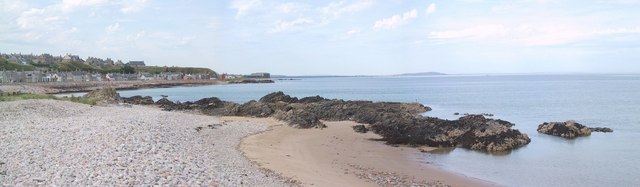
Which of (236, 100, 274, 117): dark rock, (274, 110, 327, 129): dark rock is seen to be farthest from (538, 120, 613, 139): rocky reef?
(236, 100, 274, 117): dark rock

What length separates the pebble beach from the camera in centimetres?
986

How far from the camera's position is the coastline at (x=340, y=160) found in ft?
47.4

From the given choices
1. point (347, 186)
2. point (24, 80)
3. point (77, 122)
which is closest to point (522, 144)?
point (347, 186)

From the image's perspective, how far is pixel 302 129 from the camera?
2753cm

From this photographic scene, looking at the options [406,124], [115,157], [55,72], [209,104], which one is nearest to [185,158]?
→ [115,157]

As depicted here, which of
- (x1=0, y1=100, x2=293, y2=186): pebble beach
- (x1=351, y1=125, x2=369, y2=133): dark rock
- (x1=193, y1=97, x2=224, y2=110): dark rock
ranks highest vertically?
(x1=0, y1=100, x2=293, y2=186): pebble beach

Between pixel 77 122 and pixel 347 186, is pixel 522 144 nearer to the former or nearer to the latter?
pixel 347 186

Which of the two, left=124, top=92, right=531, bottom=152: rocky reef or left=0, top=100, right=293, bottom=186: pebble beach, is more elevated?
left=0, top=100, right=293, bottom=186: pebble beach

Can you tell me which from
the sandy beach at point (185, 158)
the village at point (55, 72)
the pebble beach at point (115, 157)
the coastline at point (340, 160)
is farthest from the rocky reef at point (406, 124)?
the village at point (55, 72)

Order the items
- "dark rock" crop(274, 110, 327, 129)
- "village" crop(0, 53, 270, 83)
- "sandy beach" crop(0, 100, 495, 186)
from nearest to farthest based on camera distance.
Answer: "sandy beach" crop(0, 100, 495, 186) → "dark rock" crop(274, 110, 327, 129) → "village" crop(0, 53, 270, 83)

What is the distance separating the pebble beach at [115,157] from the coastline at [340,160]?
1.06 m

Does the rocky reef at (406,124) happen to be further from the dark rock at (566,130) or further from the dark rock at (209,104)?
the dark rock at (566,130)

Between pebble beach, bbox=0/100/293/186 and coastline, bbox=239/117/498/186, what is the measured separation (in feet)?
3.48

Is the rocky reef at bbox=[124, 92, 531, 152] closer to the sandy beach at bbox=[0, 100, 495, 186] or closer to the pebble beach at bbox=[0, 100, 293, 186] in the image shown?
the sandy beach at bbox=[0, 100, 495, 186]
